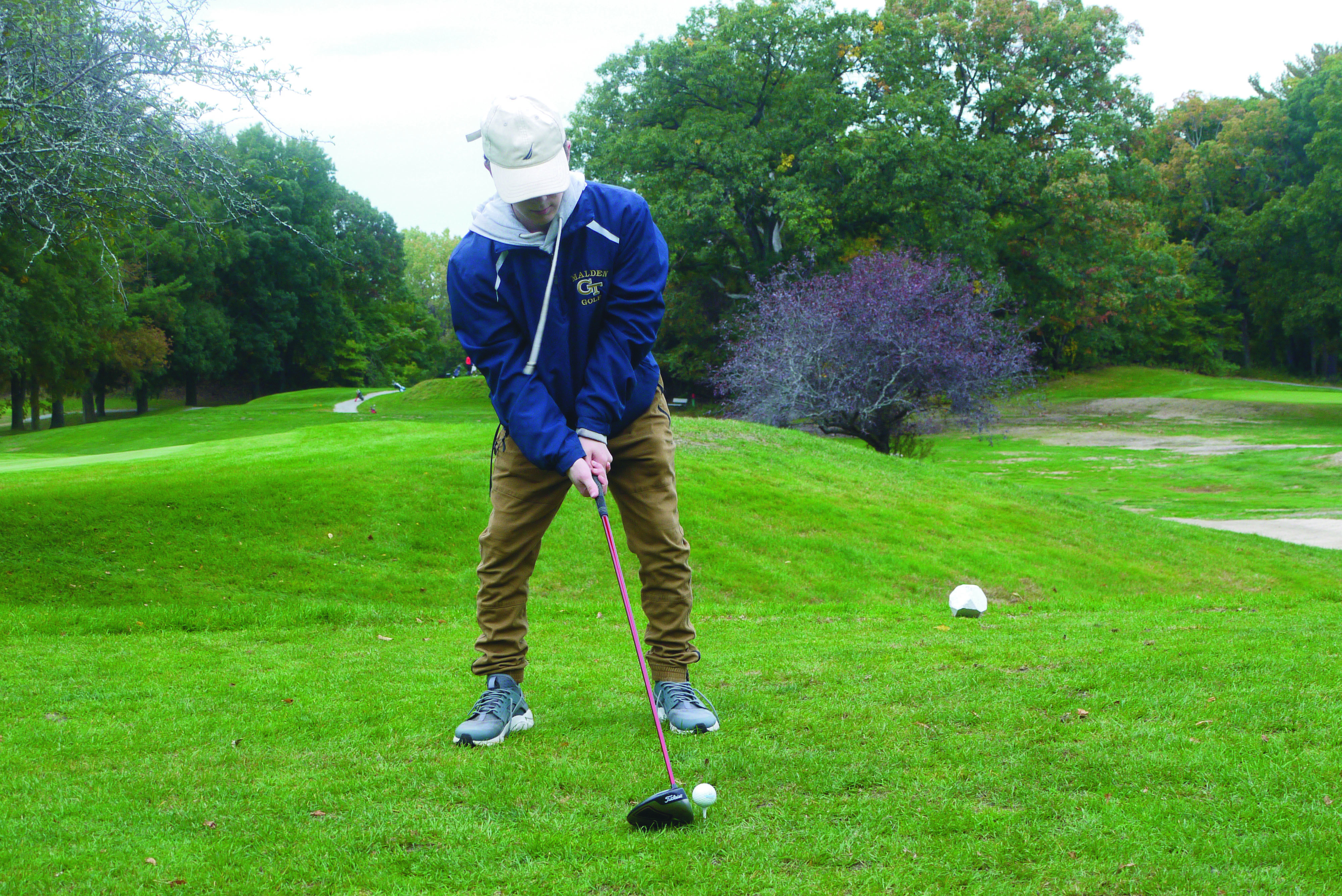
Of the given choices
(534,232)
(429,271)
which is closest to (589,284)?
(534,232)

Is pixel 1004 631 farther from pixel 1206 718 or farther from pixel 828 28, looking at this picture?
pixel 828 28

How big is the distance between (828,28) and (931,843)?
39771 millimetres

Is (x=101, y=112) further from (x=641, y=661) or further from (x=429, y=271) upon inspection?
(x=429, y=271)

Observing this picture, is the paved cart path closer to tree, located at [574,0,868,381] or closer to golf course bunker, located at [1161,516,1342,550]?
tree, located at [574,0,868,381]

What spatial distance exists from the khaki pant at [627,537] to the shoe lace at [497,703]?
0.13m

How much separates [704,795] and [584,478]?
1.29 meters

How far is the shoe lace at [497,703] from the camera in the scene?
4117mm

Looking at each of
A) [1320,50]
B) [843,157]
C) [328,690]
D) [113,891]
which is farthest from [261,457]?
[1320,50]

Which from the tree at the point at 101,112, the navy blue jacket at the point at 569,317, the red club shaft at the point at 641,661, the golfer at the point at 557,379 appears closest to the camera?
the red club shaft at the point at 641,661

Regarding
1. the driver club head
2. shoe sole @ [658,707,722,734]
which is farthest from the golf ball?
shoe sole @ [658,707,722,734]

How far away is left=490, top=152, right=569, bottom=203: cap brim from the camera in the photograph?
12.7ft

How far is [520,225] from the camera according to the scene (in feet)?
13.4

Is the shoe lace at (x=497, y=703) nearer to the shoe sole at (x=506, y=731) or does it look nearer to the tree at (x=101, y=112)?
the shoe sole at (x=506, y=731)

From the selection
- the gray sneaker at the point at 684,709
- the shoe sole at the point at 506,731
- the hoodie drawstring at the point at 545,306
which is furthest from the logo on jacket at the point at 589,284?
the shoe sole at the point at 506,731
